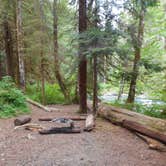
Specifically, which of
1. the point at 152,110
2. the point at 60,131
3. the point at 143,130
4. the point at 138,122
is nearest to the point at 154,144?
the point at 143,130

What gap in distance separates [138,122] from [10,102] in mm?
4975

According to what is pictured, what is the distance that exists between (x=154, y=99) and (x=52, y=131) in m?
5.54

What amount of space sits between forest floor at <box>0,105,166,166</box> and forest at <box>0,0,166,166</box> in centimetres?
54

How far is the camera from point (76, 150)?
199 inches

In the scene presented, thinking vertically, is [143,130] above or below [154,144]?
above

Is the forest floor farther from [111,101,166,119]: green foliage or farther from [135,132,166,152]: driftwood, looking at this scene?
[111,101,166,119]: green foliage

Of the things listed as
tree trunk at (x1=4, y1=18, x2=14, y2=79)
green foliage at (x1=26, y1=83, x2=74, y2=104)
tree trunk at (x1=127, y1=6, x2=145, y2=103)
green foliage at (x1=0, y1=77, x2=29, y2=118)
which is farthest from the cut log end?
tree trunk at (x1=4, y1=18, x2=14, y2=79)

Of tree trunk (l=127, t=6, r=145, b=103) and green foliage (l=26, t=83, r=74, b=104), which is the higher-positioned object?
tree trunk (l=127, t=6, r=145, b=103)

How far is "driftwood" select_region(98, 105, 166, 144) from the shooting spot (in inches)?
231

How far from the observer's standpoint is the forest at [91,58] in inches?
309

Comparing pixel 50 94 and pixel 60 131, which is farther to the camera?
pixel 50 94

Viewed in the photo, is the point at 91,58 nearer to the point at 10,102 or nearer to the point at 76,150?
the point at 10,102

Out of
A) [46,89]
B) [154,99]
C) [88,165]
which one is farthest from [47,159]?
[46,89]

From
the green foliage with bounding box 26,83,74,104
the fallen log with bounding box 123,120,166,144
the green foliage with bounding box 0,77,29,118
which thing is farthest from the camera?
the green foliage with bounding box 26,83,74,104
